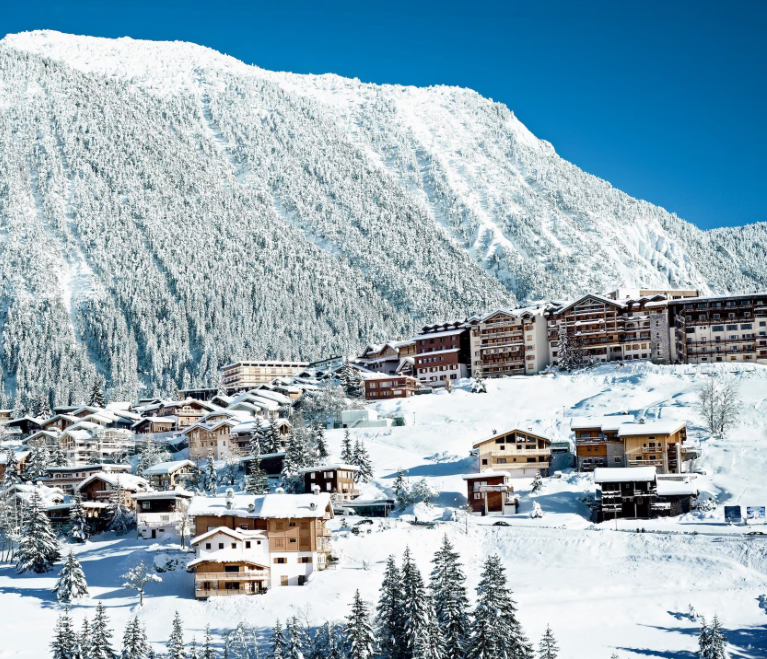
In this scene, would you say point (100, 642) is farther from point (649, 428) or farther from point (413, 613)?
point (649, 428)

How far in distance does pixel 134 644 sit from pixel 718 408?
207 ft

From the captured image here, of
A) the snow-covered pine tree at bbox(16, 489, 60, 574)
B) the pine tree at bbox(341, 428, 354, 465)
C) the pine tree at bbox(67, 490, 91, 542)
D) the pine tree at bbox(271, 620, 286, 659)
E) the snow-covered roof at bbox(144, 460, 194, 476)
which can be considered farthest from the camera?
the snow-covered roof at bbox(144, 460, 194, 476)

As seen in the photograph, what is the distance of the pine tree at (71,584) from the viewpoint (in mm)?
69062

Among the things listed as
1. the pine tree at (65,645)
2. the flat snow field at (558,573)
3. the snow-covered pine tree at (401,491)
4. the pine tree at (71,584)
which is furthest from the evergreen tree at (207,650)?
the snow-covered pine tree at (401,491)

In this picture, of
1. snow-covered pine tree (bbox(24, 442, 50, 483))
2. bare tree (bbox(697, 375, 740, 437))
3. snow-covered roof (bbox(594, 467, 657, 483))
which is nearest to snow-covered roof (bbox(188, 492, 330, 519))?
snow-covered roof (bbox(594, 467, 657, 483))

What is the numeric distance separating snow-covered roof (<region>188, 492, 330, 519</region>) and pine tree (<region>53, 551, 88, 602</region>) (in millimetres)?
8093

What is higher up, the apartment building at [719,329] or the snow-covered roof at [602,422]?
the apartment building at [719,329]

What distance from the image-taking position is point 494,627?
5375 cm

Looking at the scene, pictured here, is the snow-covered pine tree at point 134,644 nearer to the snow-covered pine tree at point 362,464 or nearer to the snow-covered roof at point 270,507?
the snow-covered roof at point 270,507

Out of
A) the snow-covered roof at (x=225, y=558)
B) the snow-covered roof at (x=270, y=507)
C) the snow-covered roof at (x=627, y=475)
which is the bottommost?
the snow-covered roof at (x=225, y=558)

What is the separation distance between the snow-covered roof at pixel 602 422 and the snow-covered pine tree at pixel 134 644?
48.6 m

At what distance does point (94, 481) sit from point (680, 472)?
160 feet

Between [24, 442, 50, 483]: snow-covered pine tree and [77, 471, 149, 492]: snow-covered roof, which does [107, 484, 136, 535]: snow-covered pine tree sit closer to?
[77, 471, 149, 492]: snow-covered roof

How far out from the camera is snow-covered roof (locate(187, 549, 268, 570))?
224ft
